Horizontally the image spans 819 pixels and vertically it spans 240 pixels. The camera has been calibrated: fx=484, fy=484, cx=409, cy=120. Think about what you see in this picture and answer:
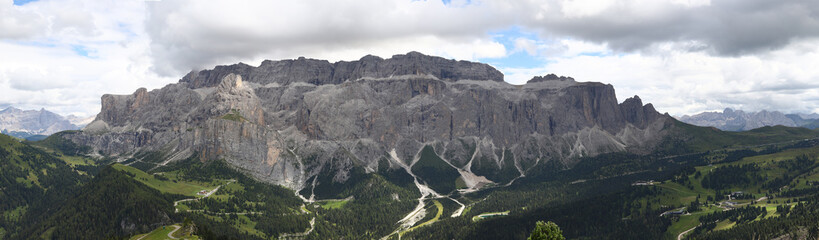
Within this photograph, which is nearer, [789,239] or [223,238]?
[789,239]

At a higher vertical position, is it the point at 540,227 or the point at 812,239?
the point at 540,227

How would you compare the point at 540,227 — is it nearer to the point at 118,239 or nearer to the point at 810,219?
the point at 810,219

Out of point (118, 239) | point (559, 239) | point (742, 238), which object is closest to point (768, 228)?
point (742, 238)

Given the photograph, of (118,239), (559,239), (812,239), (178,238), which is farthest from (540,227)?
(118,239)

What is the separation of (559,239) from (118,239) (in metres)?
169

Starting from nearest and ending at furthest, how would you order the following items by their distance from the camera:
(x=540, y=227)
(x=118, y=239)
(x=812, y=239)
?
(x=540, y=227), (x=812, y=239), (x=118, y=239)

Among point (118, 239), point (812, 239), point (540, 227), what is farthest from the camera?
point (118, 239)

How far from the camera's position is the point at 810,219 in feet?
627

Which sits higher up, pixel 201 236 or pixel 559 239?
pixel 559 239

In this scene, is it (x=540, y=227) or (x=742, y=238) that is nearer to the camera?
(x=540, y=227)

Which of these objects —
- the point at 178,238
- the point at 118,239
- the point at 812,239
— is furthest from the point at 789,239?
the point at 118,239

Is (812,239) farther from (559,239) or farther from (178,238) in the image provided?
(178,238)

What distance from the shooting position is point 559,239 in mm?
112188

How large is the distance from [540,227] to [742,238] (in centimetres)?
14038
